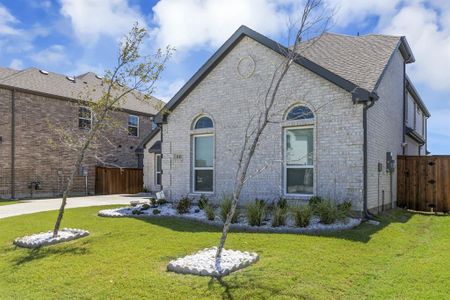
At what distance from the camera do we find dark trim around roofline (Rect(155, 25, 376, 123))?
966 cm

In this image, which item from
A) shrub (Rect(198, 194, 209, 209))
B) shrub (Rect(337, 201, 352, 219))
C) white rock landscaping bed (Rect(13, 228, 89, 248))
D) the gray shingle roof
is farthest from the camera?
shrub (Rect(198, 194, 209, 209))

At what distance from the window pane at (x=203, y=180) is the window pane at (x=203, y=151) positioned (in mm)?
289

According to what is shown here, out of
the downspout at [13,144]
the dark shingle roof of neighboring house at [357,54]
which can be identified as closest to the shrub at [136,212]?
the dark shingle roof of neighboring house at [357,54]

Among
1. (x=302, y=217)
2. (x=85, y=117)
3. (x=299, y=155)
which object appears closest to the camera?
(x=302, y=217)

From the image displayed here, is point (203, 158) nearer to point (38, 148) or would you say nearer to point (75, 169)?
point (75, 169)

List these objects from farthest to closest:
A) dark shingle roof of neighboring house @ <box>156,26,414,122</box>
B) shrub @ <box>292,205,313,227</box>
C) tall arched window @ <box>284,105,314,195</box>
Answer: tall arched window @ <box>284,105,314,195</box>, dark shingle roof of neighboring house @ <box>156,26,414,122</box>, shrub @ <box>292,205,313,227</box>

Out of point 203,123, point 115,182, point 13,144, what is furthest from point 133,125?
point 203,123

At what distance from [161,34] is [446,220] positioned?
9.89 m

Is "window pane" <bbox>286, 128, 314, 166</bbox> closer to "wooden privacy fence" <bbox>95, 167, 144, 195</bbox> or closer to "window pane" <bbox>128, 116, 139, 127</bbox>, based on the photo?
"wooden privacy fence" <bbox>95, 167, 144, 195</bbox>

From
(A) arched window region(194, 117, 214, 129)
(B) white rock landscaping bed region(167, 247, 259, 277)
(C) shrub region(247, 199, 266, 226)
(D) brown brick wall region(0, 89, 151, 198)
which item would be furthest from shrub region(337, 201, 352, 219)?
(D) brown brick wall region(0, 89, 151, 198)

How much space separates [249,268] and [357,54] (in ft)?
30.1

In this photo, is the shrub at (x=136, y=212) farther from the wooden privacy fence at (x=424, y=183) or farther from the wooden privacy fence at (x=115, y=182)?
the wooden privacy fence at (x=115, y=182)

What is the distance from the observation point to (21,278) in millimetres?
5672

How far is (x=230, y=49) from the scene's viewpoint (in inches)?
500
